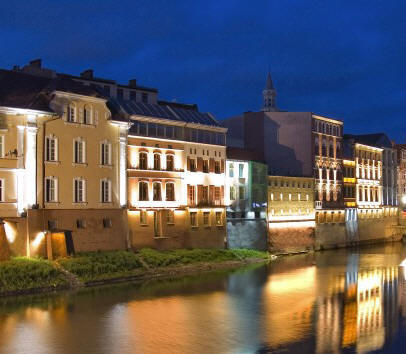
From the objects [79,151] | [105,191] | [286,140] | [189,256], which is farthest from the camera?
[286,140]

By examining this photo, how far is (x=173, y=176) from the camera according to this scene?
5988cm

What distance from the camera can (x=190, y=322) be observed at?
1345 inches

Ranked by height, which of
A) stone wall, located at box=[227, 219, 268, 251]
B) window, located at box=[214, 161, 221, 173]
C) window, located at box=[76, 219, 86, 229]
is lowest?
stone wall, located at box=[227, 219, 268, 251]

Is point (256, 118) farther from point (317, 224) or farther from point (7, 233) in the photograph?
point (7, 233)

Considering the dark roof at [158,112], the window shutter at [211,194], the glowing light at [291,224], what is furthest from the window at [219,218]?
the glowing light at [291,224]

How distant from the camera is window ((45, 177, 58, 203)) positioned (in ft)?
160

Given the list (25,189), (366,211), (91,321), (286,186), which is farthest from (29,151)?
(366,211)

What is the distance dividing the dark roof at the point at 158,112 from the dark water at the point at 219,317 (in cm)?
1599

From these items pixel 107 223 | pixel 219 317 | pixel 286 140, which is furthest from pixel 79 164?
pixel 286 140

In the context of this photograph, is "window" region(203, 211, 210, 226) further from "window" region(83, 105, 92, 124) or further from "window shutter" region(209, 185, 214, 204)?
"window" region(83, 105, 92, 124)

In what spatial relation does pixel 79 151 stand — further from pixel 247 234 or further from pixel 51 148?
pixel 247 234

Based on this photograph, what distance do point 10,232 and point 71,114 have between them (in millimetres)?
10694

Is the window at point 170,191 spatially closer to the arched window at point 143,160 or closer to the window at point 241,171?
the arched window at point 143,160

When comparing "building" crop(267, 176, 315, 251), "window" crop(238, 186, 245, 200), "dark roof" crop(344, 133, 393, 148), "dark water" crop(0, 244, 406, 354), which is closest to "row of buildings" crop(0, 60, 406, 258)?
"building" crop(267, 176, 315, 251)
